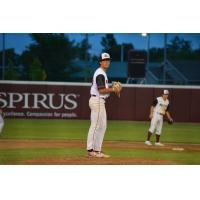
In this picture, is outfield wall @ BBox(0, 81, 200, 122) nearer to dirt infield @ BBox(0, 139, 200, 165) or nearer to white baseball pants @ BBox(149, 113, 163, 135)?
white baseball pants @ BBox(149, 113, 163, 135)

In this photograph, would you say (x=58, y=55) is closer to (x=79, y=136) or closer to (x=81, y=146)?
(x=79, y=136)

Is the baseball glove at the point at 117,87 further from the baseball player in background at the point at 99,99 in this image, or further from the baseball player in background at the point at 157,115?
the baseball player in background at the point at 157,115

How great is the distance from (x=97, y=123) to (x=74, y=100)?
0.43 metres

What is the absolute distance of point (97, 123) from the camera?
19656 mm

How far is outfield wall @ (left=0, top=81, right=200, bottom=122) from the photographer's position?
19.7 metres

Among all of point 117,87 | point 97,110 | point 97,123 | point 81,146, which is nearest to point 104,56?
point 117,87

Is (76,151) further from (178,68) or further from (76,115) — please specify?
(178,68)

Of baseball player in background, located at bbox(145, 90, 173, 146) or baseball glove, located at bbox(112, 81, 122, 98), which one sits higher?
baseball glove, located at bbox(112, 81, 122, 98)

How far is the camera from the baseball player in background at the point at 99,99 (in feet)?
64.1

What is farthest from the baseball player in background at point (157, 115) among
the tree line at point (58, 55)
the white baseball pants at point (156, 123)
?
the tree line at point (58, 55)

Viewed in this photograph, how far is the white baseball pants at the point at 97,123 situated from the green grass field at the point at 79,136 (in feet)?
0.26

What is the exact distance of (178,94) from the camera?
1988 cm

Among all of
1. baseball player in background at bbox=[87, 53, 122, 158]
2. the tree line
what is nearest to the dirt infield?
baseball player in background at bbox=[87, 53, 122, 158]

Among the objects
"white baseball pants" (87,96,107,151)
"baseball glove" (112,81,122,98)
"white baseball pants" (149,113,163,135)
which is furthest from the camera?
"white baseball pants" (149,113,163,135)
